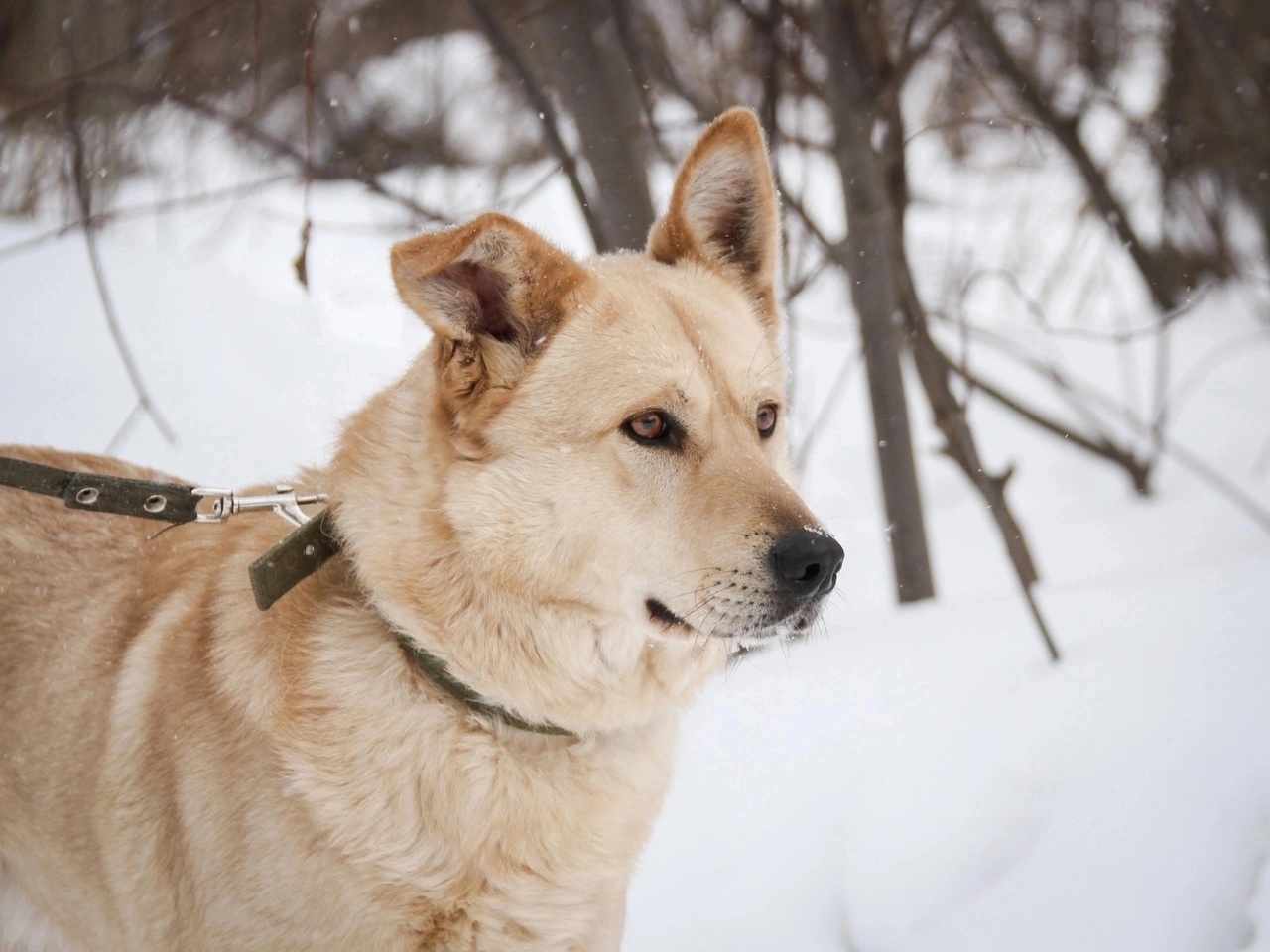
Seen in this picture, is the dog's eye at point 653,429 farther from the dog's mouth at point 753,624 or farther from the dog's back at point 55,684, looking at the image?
the dog's back at point 55,684

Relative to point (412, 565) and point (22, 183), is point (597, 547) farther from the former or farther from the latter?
point (22, 183)

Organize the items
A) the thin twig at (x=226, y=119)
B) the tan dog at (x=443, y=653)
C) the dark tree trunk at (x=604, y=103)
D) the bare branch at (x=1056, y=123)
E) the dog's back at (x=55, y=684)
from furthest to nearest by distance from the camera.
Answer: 1. the bare branch at (x=1056, y=123)
2. the dark tree trunk at (x=604, y=103)
3. the thin twig at (x=226, y=119)
4. the dog's back at (x=55, y=684)
5. the tan dog at (x=443, y=653)

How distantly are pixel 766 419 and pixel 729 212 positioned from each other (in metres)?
0.61

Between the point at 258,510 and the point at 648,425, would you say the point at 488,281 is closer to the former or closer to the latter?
the point at 648,425

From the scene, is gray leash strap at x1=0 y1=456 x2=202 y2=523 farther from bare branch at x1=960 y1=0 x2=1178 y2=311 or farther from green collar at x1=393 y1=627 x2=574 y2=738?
bare branch at x1=960 y1=0 x2=1178 y2=311

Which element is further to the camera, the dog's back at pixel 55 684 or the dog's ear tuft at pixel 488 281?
the dog's back at pixel 55 684

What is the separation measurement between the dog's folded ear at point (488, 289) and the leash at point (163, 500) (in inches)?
17.4

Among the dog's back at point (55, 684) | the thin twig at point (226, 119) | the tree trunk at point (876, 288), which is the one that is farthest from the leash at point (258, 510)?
the tree trunk at point (876, 288)

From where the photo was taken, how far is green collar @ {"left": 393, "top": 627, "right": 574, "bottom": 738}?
78.7 inches

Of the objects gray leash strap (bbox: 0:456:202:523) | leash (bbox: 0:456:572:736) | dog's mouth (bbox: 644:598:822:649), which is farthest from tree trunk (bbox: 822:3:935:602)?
gray leash strap (bbox: 0:456:202:523)

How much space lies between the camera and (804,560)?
1967 mm

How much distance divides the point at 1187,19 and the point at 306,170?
14.0 ft

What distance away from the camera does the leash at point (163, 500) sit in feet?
6.79

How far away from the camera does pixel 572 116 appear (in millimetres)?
4016
